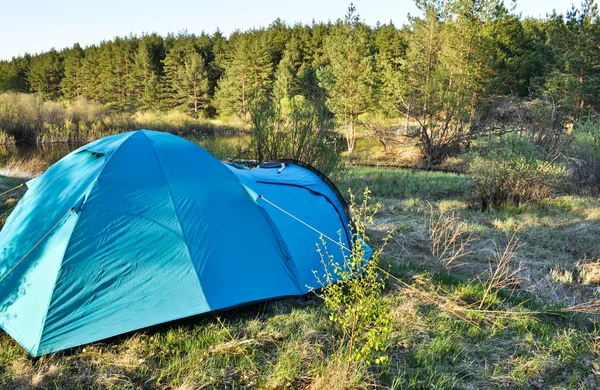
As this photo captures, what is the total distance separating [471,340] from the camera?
341cm

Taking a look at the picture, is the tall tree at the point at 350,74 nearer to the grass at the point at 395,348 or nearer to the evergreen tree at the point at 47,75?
the grass at the point at 395,348

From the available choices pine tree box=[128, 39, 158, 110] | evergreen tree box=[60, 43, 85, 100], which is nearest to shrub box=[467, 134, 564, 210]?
pine tree box=[128, 39, 158, 110]

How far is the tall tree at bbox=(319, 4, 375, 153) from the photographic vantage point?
2453cm

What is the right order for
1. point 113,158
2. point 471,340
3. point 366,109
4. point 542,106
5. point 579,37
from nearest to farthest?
point 471,340
point 113,158
point 542,106
point 579,37
point 366,109

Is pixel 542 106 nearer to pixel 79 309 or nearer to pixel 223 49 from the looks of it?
pixel 79 309

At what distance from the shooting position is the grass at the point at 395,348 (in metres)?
2.73

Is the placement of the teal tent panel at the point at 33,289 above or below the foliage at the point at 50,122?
below

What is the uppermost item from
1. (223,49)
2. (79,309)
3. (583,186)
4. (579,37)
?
(223,49)

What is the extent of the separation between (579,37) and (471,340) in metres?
24.2

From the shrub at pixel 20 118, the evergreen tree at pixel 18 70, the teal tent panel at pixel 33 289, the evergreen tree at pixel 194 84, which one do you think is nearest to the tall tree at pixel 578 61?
the teal tent panel at pixel 33 289

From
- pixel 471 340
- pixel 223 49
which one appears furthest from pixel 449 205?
pixel 223 49

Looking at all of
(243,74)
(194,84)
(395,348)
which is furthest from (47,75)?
(395,348)

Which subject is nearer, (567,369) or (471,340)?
(567,369)

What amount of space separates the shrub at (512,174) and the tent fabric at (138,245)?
668cm
